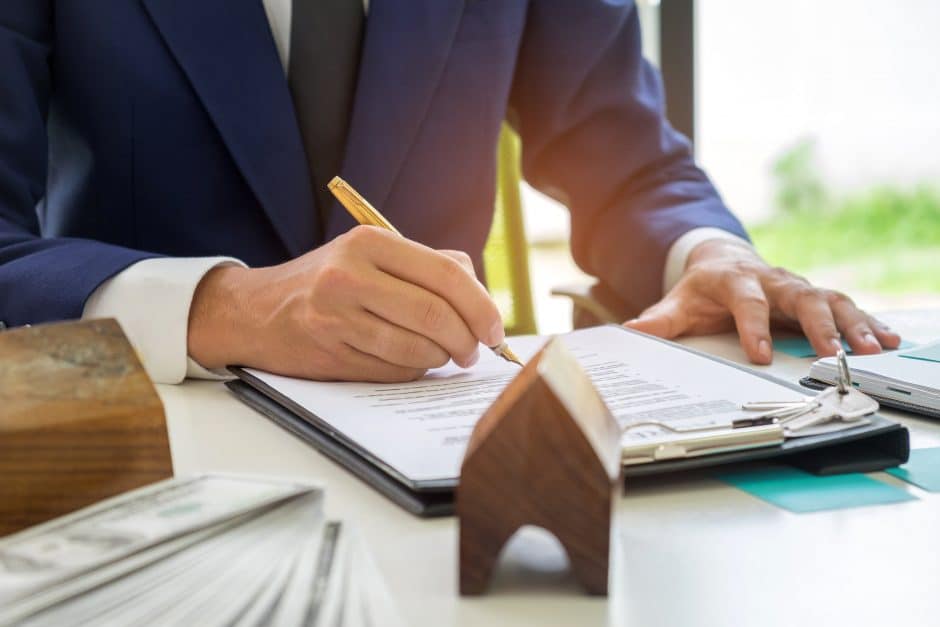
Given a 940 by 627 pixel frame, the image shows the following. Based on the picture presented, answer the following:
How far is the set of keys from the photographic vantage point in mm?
642

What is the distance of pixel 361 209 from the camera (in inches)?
33.4

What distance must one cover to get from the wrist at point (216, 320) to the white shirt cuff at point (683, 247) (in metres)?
0.60

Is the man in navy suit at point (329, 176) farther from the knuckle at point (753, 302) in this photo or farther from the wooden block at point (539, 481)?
the wooden block at point (539, 481)

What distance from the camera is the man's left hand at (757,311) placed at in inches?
39.4

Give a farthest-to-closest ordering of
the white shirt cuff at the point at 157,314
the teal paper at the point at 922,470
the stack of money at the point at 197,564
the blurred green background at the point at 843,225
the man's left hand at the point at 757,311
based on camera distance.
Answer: the blurred green background at the point at 843,225 < the man's left hand at the point at 757,311 < the white shirt cuff at the point at 157,314 < the teal paper at the point at 922,470 < the stack of money at the point at 197,564

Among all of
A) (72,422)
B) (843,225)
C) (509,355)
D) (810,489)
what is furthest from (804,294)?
(843,225)

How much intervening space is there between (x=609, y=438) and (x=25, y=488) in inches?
11.7

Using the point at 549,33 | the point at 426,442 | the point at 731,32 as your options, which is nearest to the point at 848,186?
the point at 731,32

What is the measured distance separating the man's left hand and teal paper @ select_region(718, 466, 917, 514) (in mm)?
360

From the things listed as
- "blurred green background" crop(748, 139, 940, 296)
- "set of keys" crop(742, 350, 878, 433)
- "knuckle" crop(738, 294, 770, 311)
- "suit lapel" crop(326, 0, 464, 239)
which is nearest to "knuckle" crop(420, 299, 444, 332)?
"set of keys" crop(742, 350, 878, 433)

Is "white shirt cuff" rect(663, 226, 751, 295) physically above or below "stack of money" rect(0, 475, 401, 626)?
below

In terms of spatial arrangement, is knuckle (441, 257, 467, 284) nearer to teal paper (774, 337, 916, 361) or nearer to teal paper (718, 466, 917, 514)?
teal paper (718, 466, 917, 514)

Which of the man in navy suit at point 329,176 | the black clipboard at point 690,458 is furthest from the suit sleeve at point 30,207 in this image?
the black clipboard at point 690,458

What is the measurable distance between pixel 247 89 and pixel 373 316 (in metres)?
0.52
